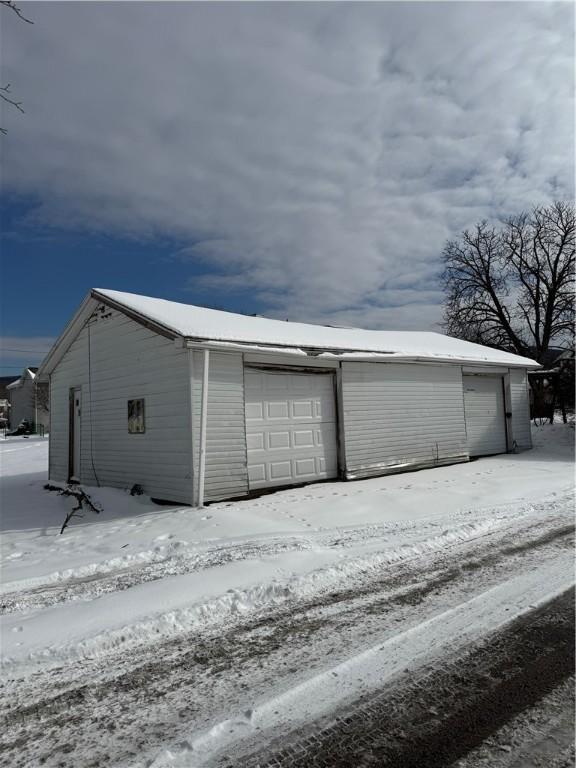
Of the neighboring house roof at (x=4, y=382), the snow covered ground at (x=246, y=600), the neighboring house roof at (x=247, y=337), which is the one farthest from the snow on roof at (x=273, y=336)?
the neighboring house roof at (x=4, y=382)

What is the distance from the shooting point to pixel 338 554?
212 inches

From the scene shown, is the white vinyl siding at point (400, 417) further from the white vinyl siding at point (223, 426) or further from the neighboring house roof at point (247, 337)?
the white vinyl siding at point (223, 426)

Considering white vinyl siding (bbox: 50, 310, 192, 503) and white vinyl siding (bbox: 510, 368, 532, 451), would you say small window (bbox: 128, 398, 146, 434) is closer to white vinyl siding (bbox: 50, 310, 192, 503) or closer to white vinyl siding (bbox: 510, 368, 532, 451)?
white vinyl siding (bbox: 50, 310, 192, 503)

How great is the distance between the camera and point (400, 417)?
12.1 m

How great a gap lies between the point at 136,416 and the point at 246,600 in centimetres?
638

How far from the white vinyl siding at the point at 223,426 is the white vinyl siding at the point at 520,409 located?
1031cm

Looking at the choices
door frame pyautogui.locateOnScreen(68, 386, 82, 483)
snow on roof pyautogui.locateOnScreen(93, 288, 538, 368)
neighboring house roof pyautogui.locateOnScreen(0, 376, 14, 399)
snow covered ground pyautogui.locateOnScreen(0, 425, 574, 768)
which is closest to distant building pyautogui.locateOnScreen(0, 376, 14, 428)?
neighboring house roof pyautogui.locateOnScreen(0, 376, 14, 399)

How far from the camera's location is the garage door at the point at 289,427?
9289 mm

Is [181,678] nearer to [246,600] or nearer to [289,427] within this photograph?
[246,600]

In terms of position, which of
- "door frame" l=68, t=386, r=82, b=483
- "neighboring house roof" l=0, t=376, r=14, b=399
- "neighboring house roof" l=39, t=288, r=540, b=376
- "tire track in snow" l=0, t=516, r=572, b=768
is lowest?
"tire track in snow" l=0, t=516, r=572, b=768

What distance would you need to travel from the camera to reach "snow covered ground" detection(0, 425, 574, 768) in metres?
2.65

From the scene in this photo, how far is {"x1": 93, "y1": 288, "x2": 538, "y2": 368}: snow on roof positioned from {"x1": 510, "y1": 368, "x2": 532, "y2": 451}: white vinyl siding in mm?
874

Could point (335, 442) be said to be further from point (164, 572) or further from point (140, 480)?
point (164, 572)

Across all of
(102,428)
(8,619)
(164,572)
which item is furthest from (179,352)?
(8,619)
